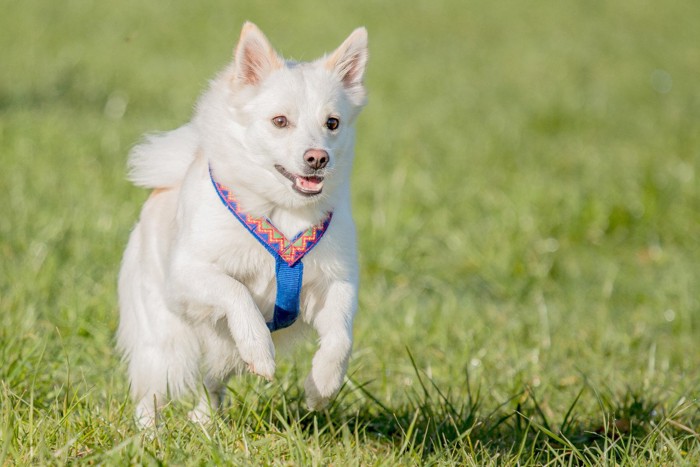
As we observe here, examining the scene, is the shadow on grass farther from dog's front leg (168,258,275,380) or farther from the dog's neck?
the dog's neck

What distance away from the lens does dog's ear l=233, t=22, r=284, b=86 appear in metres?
3.54

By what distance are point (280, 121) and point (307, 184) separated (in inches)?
10.1

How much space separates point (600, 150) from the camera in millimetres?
9773

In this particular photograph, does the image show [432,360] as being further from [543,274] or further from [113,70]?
[113,70]

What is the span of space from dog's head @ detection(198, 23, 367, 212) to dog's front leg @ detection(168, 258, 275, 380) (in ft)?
1.16

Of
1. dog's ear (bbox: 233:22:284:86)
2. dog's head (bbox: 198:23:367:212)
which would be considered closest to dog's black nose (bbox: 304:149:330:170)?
dog's head (bbox: 198:23:367:212)

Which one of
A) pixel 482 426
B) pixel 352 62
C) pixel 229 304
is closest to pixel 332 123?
pixel 352 62

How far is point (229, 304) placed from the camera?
3258mm

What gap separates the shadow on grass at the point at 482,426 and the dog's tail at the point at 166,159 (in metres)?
1.00

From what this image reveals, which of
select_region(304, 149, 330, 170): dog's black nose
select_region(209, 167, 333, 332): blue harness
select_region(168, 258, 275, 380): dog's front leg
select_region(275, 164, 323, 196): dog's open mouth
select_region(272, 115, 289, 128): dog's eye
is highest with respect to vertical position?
select_region(272, 115, 289, 128): dog's eye

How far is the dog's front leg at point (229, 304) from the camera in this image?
319 centimetres

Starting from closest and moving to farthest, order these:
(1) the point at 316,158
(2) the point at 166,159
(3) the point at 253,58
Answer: (1) the point at 316,158 < (3) the point at 253,58 < (2) the point at 166,159

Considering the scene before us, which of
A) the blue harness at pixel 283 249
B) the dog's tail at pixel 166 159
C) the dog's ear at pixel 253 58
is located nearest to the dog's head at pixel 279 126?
the dog's ear at pixel 253 58

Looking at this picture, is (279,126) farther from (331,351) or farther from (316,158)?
(331,351)
